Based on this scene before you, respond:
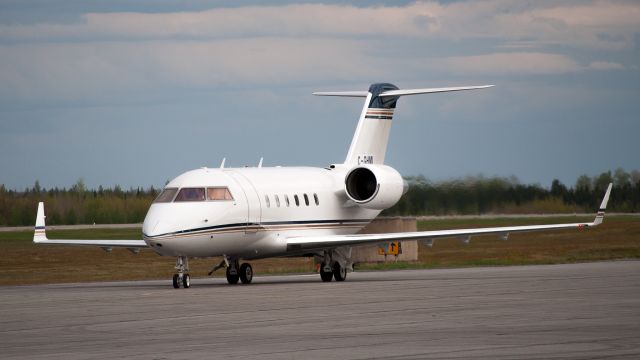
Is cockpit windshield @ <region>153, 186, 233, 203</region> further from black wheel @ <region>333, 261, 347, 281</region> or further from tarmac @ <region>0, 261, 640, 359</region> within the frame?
black wheel @ <region>333, 261, 347, 281</region>

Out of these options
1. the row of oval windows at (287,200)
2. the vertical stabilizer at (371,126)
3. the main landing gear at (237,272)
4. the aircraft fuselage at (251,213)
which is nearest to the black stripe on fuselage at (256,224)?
the aircraft fuselage at (251,213)

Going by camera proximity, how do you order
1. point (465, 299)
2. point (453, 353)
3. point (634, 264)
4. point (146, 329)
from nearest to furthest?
point (453, 353) → point (146, 329) → point (465, 299) → point (634, 264)

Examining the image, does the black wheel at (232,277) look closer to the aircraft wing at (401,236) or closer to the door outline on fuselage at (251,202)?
the aircraft wing at (401,236)

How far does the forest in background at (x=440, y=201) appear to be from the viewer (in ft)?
158

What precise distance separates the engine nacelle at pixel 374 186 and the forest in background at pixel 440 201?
418 inches

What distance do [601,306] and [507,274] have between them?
1191 centimetres

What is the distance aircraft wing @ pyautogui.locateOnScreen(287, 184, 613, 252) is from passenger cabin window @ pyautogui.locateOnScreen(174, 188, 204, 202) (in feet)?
11.9

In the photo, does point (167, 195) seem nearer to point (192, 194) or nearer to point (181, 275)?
point (192, 194)

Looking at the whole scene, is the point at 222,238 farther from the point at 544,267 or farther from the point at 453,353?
the point at 453,353

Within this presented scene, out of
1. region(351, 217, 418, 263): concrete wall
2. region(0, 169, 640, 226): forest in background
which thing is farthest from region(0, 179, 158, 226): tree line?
region(351, 217, 418, 263): concrete wall

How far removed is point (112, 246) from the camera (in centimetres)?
3275

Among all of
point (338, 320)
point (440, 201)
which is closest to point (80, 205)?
point (440, 201)

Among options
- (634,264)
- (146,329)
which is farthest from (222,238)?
(634,264)

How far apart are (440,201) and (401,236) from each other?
16.2m
